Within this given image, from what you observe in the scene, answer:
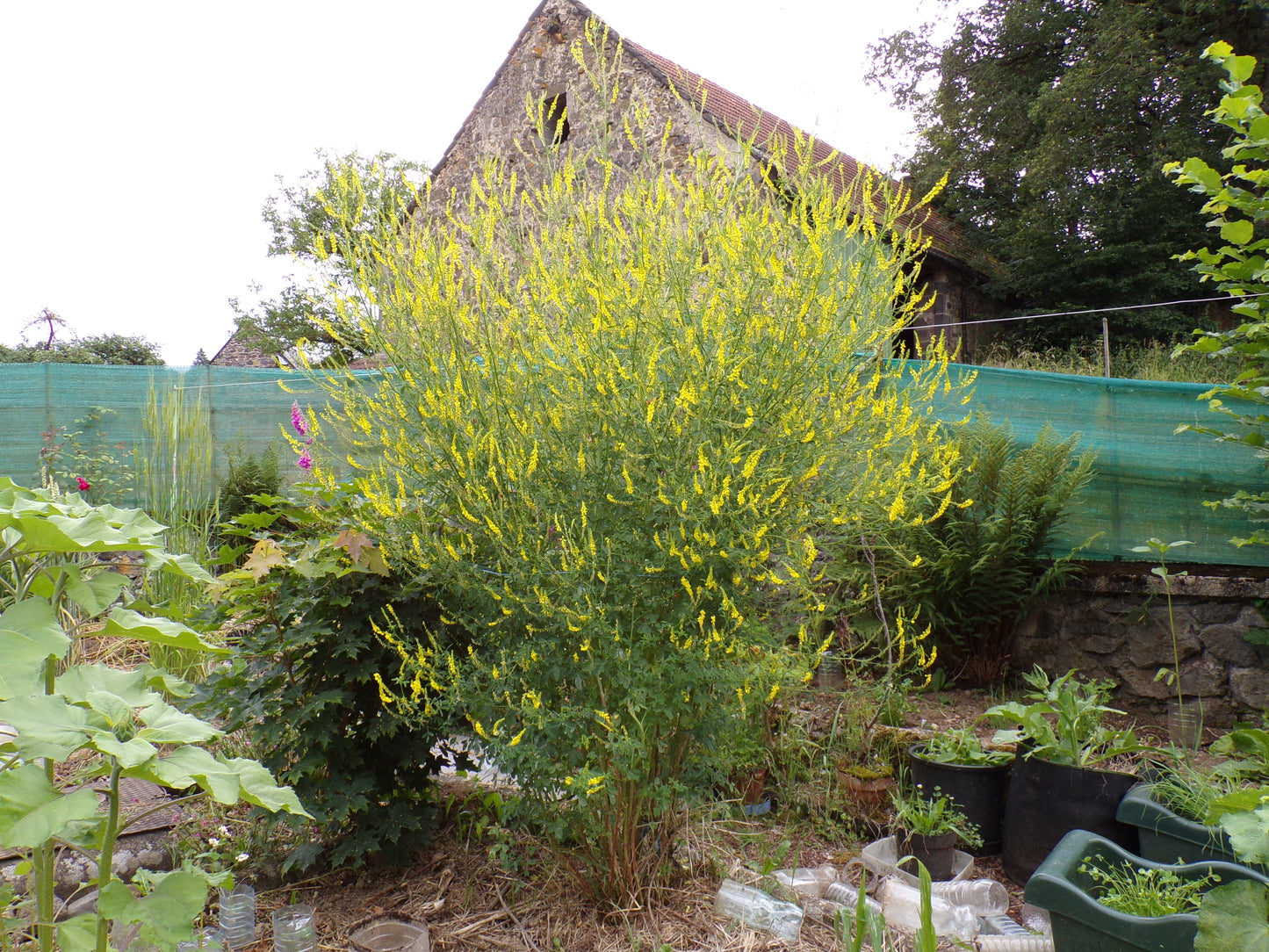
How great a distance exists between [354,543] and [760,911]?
156cm

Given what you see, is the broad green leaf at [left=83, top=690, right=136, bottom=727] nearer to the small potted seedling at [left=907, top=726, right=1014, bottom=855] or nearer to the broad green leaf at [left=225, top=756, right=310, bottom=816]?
the broad green leaf at [left=225, top=756, right=310, bottom=816]

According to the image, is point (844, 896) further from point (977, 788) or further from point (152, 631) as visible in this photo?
point (152, 631)

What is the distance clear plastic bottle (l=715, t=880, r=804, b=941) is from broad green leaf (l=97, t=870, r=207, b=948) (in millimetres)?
1568

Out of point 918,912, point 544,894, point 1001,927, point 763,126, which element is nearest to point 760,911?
point 918,912

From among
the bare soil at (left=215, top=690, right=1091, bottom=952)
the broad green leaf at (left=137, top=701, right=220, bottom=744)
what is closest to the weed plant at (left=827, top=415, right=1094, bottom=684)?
the bare soil at (left=215, top=690, right=1091, bottom=952)

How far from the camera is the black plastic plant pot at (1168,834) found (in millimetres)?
2363

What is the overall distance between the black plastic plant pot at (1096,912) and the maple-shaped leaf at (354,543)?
1922mm

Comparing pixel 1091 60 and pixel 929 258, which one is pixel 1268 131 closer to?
pixel 929 258

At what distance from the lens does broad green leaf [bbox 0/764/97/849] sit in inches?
41.9

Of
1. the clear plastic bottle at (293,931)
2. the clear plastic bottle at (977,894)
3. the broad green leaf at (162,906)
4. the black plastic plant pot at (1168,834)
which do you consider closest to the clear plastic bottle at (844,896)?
the clear plastic bottle at (977,894)

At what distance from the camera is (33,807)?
3.68ft

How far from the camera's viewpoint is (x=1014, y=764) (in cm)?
303

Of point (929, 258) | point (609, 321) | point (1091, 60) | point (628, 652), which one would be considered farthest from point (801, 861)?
point (1091, 60)

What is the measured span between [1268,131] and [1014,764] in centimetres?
230
